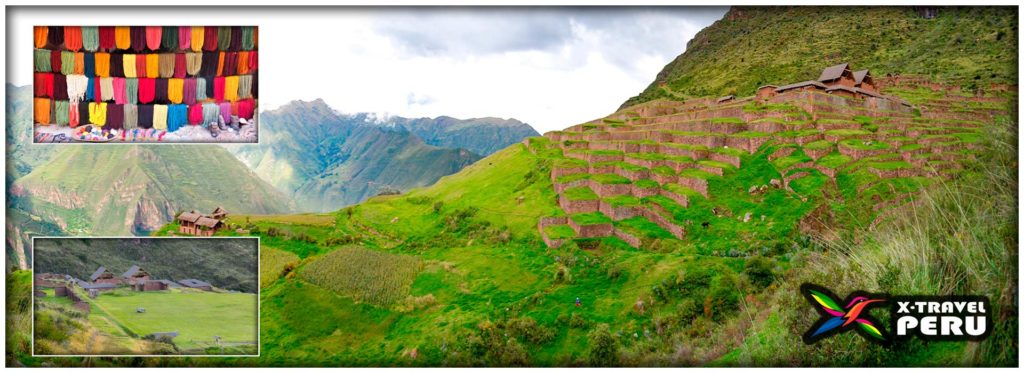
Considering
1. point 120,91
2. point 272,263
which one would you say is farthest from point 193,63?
point 272,263

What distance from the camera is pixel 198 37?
25.6 feet

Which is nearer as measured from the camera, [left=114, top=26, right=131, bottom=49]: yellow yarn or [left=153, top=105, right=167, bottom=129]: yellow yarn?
[left=114, top=26, right=131, bottom=49]: yellow yarn

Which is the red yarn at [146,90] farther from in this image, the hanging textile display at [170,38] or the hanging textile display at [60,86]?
the hanging textile display at [60,86]

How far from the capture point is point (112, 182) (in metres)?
8.07

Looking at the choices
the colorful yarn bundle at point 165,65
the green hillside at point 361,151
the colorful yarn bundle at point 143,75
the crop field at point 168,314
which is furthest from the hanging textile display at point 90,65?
the crop field at point 168,314

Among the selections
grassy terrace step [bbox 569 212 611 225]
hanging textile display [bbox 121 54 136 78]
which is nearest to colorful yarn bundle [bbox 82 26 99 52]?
hanging textile display [bbox 121 54 136 78]

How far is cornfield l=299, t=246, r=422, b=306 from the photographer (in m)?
8.61

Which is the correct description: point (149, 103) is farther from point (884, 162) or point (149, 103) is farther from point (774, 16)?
point (774, 16)

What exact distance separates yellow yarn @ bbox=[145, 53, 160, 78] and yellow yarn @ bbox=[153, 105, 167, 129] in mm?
477

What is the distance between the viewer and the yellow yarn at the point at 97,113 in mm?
7910

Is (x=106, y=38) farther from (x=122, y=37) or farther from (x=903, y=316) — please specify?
A: (x=903, y=316)

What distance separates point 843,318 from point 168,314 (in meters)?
8.96

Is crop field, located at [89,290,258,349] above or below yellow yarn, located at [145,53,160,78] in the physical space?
below

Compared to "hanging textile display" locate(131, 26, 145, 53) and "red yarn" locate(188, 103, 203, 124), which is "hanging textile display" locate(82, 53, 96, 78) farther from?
"red yarn" locate(188, 103, 203, 124)
